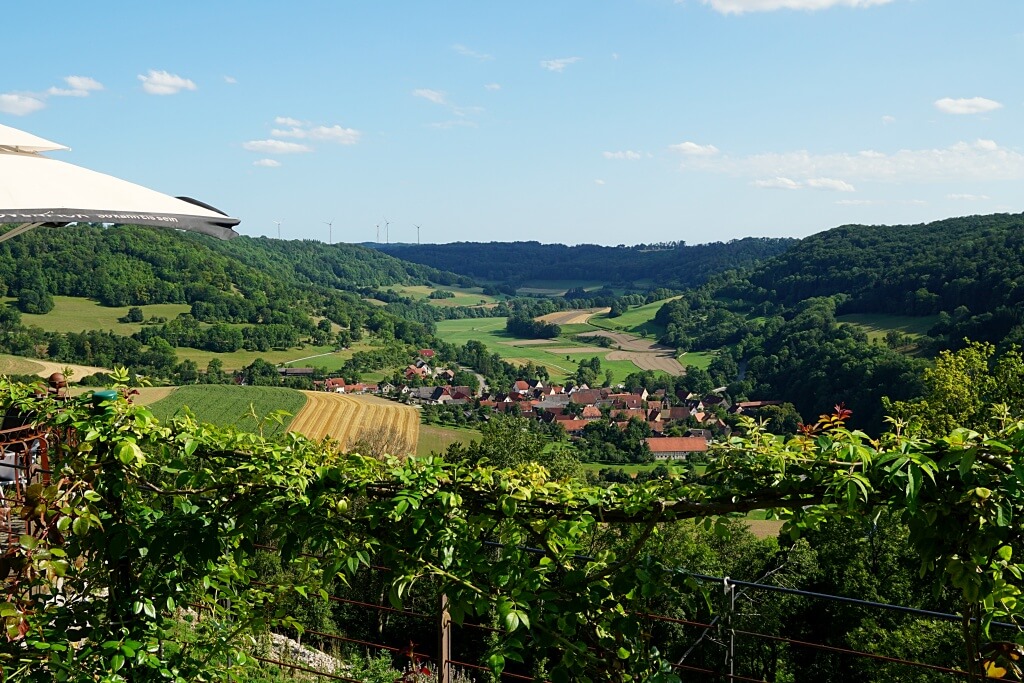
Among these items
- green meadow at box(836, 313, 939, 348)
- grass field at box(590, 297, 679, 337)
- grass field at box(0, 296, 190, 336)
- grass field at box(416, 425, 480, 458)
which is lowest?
grass field at box(416, 425, 480, 458)

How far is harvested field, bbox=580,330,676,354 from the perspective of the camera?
331ft

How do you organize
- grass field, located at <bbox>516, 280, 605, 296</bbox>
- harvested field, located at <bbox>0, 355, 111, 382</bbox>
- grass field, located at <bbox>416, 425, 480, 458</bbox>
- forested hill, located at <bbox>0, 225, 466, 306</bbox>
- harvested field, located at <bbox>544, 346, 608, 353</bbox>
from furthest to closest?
grass field, located at <bbox>516, 280, 605, 296</bbox>, harvested field, located at <bbox>544, 346, 608, 353</bbox>, forested hill, located at <bbox>0, 225, 466, 306</bbox>, harvested field, located at <bbox>0, 355, 111, 382</bbox>, grass field, located at <bbox>416, 425, 480, 458</bbox>

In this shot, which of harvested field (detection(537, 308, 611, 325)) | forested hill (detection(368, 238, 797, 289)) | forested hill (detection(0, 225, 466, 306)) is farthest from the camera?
forested hill (detection(368, 238, 797, 289))

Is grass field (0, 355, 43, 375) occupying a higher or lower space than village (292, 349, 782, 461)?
higher

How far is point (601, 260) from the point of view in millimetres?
177250

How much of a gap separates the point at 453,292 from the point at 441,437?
10702 cm

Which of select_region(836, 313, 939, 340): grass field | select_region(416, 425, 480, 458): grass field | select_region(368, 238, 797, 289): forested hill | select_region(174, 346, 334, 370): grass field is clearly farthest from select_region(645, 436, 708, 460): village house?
select_region(368, 238, 797, 289): forested hill

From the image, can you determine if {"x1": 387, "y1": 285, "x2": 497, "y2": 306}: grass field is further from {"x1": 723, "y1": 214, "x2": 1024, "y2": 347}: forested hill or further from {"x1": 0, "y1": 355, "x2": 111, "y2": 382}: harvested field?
{"x1": 0, "y1": 355, "x2": 111, "y2": 382}: harvested field

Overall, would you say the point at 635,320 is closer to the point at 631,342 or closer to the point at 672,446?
the point at 631,342

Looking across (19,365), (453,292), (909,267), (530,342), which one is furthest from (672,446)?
(453,292)

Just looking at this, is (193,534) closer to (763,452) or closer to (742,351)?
(763,452)

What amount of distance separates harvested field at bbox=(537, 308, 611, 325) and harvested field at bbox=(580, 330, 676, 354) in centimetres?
830

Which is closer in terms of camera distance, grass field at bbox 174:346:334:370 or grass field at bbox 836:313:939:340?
grass field at bbox 836:313:939:340

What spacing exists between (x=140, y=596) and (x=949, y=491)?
109 inches
